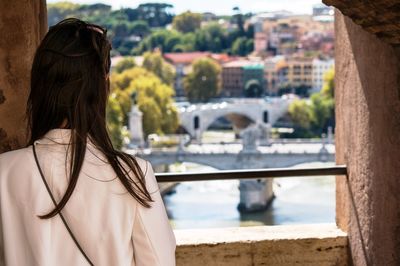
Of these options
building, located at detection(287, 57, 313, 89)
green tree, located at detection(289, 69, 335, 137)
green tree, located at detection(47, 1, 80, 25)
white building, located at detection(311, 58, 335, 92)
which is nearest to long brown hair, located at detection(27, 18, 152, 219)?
green tree, located at detection(289, 69, 335, 137)

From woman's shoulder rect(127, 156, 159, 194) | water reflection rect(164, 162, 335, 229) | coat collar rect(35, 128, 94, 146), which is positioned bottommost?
water reflection rect(164, 162, 335, 229)

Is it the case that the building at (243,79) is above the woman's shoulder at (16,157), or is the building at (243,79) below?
below

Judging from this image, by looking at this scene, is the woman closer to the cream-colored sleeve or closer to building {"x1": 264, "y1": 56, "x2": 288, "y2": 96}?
the cream-colored sleeve

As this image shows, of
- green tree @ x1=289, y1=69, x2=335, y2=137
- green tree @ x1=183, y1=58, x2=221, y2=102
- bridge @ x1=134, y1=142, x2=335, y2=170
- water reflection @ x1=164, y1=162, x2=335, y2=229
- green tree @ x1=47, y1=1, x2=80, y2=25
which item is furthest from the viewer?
green tree @ x1=183, y1=58, x2=221, y2=102

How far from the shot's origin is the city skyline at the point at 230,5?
148 feet

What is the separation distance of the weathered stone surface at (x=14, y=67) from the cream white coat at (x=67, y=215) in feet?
3.18

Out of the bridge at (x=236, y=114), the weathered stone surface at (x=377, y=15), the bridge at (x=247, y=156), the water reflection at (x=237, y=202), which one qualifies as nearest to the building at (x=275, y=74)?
the bridge at (x=236, y=114)

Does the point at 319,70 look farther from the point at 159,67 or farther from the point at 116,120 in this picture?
the point at 116,120

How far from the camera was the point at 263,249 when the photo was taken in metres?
2.35

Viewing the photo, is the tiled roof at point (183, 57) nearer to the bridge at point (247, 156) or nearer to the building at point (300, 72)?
the building at point (300, 72)

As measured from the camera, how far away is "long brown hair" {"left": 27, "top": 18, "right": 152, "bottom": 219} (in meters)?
1.02

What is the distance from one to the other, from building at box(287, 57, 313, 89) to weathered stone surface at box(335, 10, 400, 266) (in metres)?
40.8

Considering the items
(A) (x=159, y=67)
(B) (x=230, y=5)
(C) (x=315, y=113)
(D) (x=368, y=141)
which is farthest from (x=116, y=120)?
(D) (x=368, y=141)

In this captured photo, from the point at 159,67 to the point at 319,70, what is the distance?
8.11 meters
